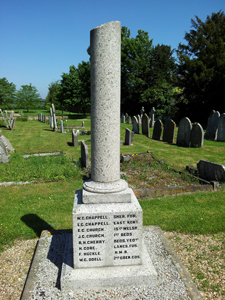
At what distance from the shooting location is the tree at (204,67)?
75.4 feet

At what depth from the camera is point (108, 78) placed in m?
3.36

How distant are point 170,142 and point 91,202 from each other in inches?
515

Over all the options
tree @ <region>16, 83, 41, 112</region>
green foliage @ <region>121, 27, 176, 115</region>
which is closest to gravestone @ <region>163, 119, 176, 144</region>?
green foliage @ <region>121, 27, 176, 115</region>

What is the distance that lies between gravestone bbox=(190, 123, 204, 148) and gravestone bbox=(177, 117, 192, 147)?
0.22 metres

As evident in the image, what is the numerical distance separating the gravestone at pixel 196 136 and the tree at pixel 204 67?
10.9 m

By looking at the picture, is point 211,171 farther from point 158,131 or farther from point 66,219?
point 158,131

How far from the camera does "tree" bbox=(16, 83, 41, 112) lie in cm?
5283

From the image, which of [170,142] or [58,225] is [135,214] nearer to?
[58,225]

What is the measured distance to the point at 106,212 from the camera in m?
3.43

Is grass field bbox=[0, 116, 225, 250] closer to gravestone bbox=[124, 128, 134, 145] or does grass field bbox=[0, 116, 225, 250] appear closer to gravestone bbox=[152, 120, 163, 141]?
gravestone bbox=[124, 128, 134, 145]

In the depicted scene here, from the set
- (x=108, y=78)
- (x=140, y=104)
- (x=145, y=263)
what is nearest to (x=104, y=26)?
(x=108, y=78)

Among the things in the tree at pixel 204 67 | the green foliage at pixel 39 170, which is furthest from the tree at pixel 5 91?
the green foliage at pixel 39 170

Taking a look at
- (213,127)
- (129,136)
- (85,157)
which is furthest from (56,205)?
(213,127)

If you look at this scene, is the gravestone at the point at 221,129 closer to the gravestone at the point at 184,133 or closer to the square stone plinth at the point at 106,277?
the gravestone at the point at 184,133
